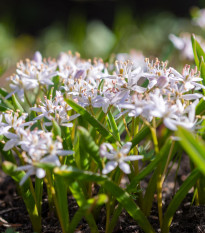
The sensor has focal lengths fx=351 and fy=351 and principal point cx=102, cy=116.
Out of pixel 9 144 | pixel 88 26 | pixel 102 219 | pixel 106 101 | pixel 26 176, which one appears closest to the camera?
pixel 26 176

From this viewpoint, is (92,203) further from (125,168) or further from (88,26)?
(88,26)

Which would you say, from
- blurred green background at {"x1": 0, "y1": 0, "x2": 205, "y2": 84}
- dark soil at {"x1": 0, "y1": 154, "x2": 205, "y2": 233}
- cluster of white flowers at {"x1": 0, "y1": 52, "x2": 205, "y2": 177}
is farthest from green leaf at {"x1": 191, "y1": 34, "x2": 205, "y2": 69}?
blurred green background at {"x1": 0, "y1": 0, "x2": 205, "y2": 84}

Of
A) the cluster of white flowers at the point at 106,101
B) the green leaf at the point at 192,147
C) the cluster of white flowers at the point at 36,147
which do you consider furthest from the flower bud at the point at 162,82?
the cluster of white flowers at the point at 36,147

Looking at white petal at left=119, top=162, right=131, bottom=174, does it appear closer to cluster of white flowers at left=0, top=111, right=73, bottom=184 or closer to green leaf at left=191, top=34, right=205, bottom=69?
cluster of white flowers at left=0, top=111, right=73, bottom=184

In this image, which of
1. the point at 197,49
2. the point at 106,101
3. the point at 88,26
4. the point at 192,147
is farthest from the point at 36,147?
the point at 88,26

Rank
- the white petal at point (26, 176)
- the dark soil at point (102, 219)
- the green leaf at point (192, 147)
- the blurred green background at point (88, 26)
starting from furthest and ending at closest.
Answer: the blurred green background at point (88, 26)
the dark soil at point (102, 219)
the white petal at point (26, 176)
the green leaf at point (192, 147)

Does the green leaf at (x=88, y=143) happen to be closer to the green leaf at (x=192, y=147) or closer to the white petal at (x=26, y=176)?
the white petal at (x=26, y=176)

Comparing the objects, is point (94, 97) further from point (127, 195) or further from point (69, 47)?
point (69, 47)

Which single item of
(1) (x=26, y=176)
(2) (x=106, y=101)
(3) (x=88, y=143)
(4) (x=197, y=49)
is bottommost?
(1) (x=26, y=176)
